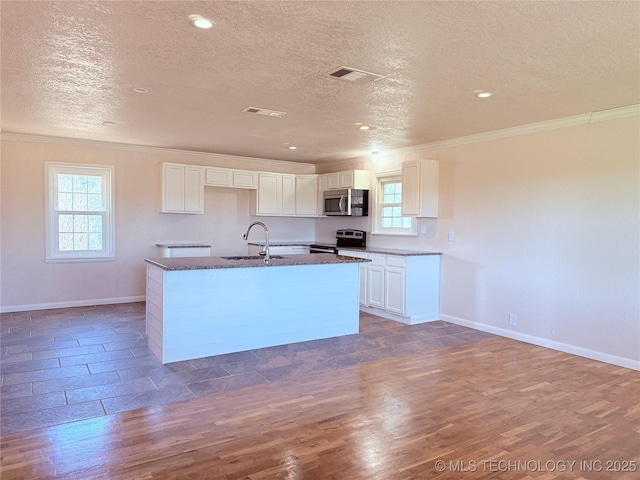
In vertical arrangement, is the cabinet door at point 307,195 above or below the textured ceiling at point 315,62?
below

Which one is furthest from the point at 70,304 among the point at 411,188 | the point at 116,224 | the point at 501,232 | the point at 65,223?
the point at 501,232

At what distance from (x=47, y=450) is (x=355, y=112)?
3.62m

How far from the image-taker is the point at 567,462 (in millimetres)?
2357

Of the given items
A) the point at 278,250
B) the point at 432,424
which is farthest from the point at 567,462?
the point at 278,250

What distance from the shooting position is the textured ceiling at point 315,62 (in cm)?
228

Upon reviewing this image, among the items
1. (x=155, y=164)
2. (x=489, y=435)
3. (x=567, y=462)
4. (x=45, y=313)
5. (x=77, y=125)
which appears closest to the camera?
(x=567, y=462)

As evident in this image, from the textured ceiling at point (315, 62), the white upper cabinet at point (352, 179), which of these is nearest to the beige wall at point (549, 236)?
the textured ceiling at point (315, 62)

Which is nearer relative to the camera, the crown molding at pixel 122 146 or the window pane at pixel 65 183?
the crown molding at pixel 122 146

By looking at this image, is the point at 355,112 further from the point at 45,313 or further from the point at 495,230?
the point at 45,313

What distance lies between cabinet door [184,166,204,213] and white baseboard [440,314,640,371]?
4.06 m

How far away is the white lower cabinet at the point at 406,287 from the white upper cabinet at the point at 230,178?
2.55 meters

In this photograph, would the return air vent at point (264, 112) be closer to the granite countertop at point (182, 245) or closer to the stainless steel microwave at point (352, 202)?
the stainless steel microwave at point (352, 202)

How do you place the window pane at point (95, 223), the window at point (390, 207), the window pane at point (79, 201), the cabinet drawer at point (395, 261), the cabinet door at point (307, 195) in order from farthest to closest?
the cabinet door at point (307, 195), the window at point (390, 207), the window pane at point (95, 223), the window pane at point (79, 201), the cabinet drawer at point (395, 261)

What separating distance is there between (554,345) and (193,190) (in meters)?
5.28
